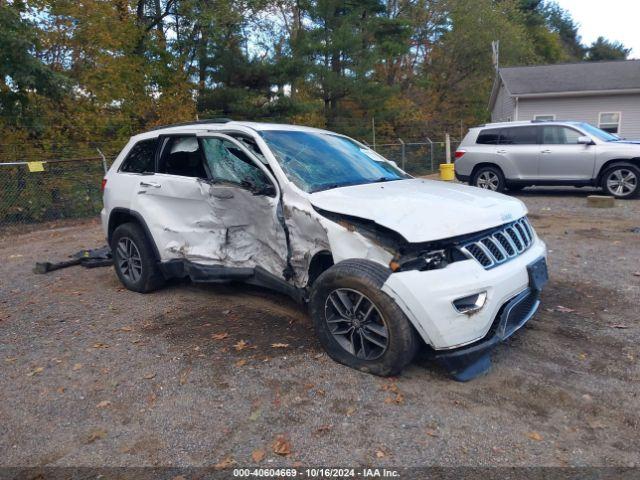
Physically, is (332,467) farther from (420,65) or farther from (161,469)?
(420,65)

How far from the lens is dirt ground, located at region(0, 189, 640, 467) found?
117 inches

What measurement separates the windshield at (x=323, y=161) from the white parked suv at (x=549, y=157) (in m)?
7.77

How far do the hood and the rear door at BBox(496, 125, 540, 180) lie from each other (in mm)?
8295

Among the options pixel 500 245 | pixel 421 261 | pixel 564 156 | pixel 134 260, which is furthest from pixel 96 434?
pixel 564 156

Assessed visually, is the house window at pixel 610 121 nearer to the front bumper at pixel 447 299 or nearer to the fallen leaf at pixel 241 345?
the front bumper at pixel 447 299

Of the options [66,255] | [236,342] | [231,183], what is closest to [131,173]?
[231,183]

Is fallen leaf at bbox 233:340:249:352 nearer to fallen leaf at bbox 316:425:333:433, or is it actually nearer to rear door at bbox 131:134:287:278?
rear door at bbox 131:134:287:278

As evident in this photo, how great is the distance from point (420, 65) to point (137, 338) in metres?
34.1

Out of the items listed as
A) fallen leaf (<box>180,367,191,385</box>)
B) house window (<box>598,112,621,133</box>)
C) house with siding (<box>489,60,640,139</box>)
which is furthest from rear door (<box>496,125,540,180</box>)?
house window (<box>598,112,621,133</box>)

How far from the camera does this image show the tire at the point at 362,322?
11.5 ft

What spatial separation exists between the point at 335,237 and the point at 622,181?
9.97 m

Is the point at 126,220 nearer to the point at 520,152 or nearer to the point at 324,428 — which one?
the point at 324,428

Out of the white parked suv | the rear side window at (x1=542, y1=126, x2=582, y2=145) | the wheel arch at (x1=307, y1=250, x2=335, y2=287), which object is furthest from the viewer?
the rear side window at (x1=542, y1=126, x2=582, y2=145)

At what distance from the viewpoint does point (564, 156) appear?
1173 cm
